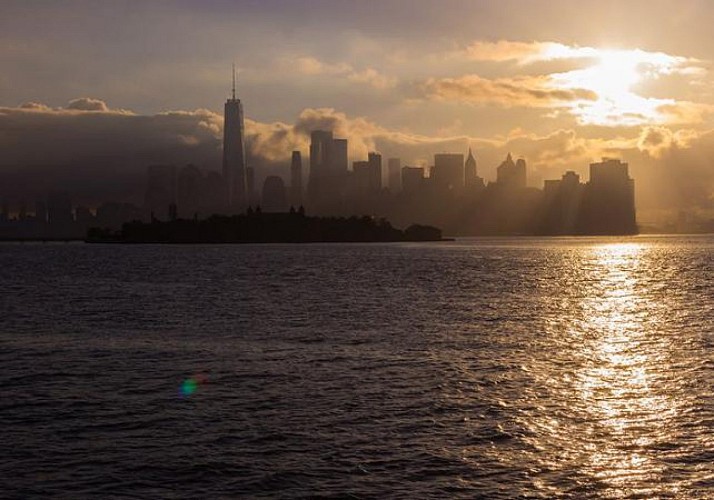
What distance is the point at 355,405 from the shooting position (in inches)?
1507

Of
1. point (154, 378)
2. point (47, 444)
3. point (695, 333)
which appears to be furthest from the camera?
point (695, 333)

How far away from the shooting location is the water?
27.3 meters

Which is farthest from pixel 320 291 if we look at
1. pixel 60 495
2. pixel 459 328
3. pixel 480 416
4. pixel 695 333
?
pixel 60 495

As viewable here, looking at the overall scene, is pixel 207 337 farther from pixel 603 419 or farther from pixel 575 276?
pixel 575 276

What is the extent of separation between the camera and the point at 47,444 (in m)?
31.4

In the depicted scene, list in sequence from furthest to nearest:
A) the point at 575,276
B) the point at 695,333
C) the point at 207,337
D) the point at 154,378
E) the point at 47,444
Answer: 1. the point at 575,276
2. the point at 695,333
3. the point at 207,337
4. the point at 154,378
5. the point at 47,444

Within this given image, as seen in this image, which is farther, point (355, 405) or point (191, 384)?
point (191, 384)

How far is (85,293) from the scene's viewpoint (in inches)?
4611

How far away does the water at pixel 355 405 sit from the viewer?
27.3 metres

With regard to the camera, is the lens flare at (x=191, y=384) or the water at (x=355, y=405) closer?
the water at (x=355, y=405)

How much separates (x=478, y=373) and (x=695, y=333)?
101ft

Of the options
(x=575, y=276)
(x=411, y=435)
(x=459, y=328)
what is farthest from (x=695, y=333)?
(x=575, y=276)

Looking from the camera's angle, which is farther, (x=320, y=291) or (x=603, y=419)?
(x=320, y=291)

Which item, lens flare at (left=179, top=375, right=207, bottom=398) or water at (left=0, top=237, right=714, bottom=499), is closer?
water at (left=0, top=237, right=714, bottom=499)
